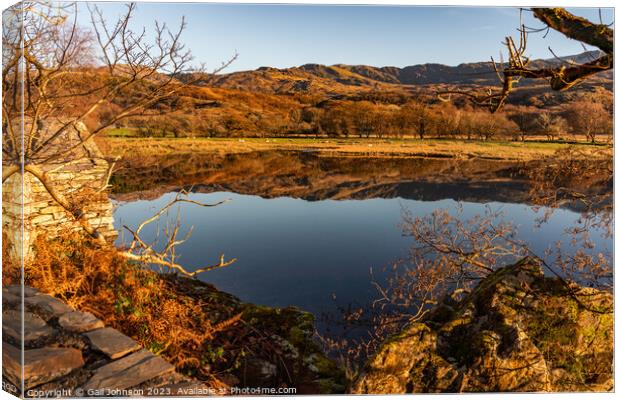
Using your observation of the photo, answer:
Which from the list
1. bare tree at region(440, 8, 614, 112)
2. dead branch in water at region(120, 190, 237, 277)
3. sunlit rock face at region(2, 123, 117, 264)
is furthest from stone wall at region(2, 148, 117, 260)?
bare tree at region(440, 8, 614, 112)

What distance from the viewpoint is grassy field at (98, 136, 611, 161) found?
5359mm

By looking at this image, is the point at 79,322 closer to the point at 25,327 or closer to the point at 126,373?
the point at 25,327

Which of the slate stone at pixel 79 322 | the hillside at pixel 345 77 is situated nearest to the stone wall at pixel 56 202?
the slate stone at pixel 79 322

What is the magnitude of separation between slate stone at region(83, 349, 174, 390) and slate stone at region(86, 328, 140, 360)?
0.08 meters

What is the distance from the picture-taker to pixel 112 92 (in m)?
5.05

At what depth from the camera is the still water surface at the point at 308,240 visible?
4859 mm

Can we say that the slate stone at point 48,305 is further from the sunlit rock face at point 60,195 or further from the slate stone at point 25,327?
the sunlit rock face at point 60,195

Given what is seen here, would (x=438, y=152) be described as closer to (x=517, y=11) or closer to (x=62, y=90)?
(x=517, y=11)

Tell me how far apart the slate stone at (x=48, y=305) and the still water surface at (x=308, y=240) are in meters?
1.20

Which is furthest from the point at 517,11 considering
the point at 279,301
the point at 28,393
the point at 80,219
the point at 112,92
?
the point at 28,393

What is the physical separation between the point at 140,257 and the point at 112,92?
194 centimetres

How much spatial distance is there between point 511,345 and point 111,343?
3.67 m

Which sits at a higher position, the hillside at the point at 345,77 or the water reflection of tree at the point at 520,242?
the hillside at the point at 345,77

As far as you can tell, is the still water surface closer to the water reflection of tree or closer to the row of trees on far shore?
the water reflection of tree
